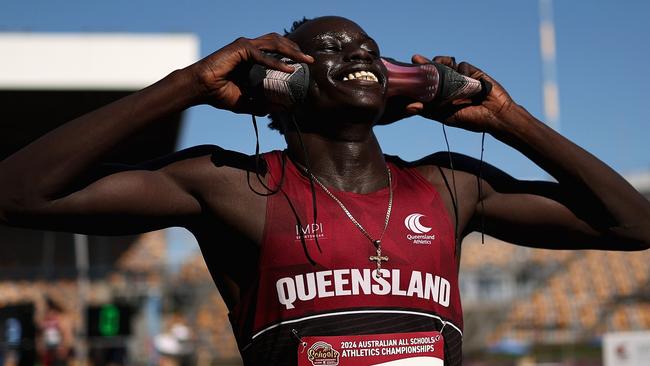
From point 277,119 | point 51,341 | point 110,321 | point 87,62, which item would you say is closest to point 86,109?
point 87,62

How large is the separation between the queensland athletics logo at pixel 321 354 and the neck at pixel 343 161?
0.48 metres

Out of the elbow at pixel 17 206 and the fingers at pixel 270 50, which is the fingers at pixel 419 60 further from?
the elbow at pixel 17 206

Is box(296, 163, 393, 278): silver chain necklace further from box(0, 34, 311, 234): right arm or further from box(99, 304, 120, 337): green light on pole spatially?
box(99, 304, 120, 337): green light on pole

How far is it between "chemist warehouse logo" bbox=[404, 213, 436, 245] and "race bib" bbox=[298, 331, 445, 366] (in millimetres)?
272

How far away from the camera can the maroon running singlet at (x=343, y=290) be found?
2.44 metres

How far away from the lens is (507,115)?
2.83 m

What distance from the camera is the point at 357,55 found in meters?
2.65

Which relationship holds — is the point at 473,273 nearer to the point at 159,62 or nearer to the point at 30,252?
the point at 159,62

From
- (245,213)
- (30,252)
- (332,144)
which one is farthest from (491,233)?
(30,252)

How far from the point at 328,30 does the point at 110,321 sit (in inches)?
363

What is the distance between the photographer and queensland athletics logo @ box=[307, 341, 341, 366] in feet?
7.90

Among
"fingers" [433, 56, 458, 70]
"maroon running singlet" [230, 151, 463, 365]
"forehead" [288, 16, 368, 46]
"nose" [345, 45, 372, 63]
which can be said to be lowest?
"maroon running singlet" [230, 151, 463, 365]

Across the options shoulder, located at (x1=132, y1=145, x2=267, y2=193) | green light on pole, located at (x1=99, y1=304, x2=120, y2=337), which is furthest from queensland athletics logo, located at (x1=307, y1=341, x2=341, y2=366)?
green light on pole, located at (x1=99, y1=304, x2=120, y2=337)

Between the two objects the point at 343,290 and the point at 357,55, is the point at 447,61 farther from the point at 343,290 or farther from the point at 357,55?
the point at 343,290
